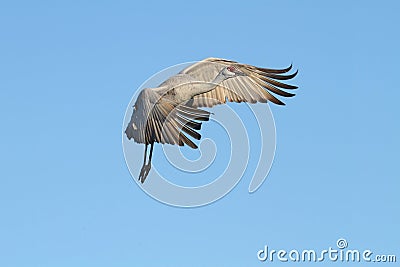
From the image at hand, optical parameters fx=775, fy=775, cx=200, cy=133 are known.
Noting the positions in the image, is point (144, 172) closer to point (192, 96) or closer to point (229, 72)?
point (192, 96)

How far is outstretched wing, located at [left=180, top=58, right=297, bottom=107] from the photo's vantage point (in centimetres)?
1858

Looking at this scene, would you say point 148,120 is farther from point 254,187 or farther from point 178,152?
point 254,187

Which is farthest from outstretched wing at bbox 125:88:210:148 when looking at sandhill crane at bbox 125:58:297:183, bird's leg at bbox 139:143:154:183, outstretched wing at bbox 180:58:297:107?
outstretched wing at bbox 180:58:297:107

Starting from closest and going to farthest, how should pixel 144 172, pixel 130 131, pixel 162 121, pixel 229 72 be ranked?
pixel 162 121 → pixel 144 172 → pixel 130 131 → pixel 229 72

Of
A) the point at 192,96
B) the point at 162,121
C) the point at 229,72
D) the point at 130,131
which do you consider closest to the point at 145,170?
the point at 130,131

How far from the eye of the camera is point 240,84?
19531 millimetres

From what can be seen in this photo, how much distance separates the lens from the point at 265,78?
64.9 ft

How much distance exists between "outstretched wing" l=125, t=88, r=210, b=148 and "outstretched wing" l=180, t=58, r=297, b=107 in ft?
4.32

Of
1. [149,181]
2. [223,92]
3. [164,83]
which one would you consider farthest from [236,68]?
[149,181]

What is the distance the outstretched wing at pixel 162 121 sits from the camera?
16359 mm

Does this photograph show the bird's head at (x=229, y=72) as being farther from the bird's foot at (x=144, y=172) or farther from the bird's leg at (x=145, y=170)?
the bird's foot at (x=144, y=172)

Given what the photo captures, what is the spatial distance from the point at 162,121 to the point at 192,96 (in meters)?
1.42

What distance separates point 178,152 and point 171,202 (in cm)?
118

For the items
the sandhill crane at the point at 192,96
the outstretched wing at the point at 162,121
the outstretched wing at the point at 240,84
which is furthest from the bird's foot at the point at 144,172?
the outstretched wing at the point at 240,84
